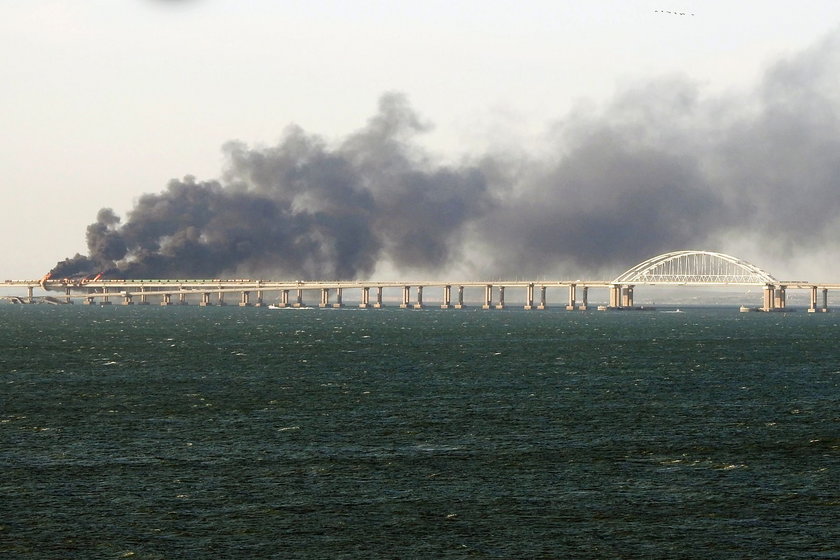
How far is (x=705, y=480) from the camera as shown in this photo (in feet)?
145

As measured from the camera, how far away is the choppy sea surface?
35125mm

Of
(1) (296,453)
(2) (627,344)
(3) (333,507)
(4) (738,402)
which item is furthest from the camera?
(2) (627,344)

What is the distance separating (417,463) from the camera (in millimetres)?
47531

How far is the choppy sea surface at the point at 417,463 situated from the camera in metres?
35.1

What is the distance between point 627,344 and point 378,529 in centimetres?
11630

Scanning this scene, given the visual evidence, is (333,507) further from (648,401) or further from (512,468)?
(648,401)

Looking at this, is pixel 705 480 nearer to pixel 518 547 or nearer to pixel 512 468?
pixel 512 468

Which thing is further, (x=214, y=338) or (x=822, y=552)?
(x=214, y=338)

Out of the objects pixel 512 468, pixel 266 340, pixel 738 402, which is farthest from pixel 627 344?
pixel 512 468

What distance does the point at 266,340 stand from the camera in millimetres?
154750

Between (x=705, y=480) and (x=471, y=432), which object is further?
(x=471, y=432)

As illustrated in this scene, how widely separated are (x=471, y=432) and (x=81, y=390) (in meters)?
31.7

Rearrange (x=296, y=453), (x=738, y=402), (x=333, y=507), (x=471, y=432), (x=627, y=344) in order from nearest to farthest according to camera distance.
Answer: (x=333, y=507) < (x=296, y=453) < (x=471, y=432) < (x=738, y=402) < (x=627, y=344)

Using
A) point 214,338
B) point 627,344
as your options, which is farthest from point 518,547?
point 214,338
